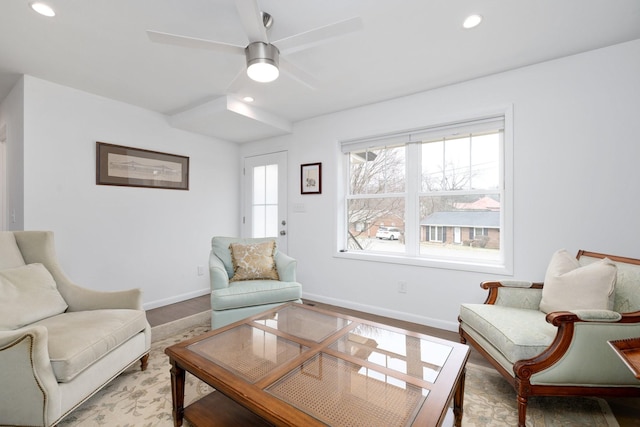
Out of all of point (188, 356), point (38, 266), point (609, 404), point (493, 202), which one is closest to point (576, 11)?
point (493, 202)

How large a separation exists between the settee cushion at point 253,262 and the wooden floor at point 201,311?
886 mm

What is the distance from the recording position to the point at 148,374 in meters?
1.99

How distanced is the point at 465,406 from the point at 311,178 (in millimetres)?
2753

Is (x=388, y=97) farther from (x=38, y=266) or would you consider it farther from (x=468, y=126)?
(x=38, y=266)

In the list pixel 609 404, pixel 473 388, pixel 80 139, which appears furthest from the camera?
pixel 80 139

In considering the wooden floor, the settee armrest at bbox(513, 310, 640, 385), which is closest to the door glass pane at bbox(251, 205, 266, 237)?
the wooden floor

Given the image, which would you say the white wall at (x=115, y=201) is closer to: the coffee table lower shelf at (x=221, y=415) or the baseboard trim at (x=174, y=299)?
the baseboard trim at (x=174, y=299)

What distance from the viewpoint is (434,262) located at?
9.33 feet

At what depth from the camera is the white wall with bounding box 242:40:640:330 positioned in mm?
2104

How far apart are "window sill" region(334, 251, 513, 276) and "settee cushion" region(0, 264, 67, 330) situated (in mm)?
2546

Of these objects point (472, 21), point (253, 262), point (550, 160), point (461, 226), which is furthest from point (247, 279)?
point (550, 160)

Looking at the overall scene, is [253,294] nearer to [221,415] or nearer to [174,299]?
[221,415]

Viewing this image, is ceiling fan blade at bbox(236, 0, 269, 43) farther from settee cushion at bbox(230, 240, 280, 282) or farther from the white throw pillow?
the white throw pillow

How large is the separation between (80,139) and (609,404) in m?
4.75
